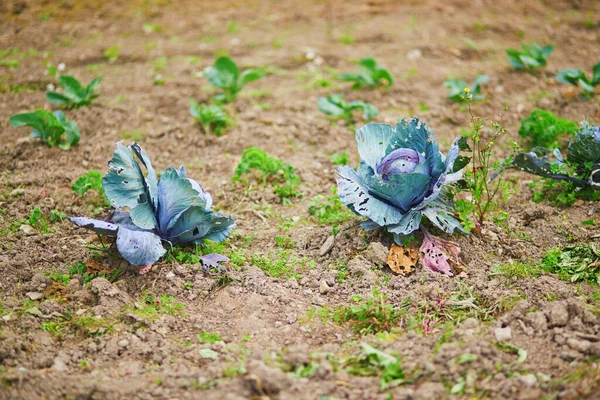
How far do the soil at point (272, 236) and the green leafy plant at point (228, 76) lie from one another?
20cm

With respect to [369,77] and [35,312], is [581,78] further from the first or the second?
[35,312]

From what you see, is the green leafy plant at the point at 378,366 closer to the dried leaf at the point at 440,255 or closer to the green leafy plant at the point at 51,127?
the dried leaf at the point at 440,255

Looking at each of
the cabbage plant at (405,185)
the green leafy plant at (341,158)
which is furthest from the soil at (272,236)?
the cabbage plant at (405,185)

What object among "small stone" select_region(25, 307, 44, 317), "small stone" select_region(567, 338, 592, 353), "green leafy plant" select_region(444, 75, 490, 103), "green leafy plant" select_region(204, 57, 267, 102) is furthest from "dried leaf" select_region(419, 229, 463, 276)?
"green leafy plant" select_region(204, 57, 267, 102)

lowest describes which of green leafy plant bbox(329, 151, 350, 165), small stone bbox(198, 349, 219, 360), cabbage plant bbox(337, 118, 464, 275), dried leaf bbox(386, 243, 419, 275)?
green leafy plant bbox(329, 151, 350, 165)

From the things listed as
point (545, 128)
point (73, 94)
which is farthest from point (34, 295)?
point (545, 128)

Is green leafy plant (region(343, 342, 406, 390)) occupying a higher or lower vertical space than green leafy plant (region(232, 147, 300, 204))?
higher

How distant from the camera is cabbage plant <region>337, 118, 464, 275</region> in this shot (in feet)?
11.0

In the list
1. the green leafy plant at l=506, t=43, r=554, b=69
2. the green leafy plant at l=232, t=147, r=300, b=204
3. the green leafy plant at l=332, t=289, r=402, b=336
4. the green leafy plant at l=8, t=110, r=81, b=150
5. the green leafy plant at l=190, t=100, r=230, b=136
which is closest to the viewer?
the green leafy plant at l=332, t=289, r=402, b=336

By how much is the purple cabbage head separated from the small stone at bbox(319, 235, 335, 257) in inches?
9.9

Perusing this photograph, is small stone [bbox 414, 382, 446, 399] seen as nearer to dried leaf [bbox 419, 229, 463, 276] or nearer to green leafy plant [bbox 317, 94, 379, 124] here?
dried leaf [bbox 419, 229, 463, 276]

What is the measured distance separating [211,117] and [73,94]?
1257 mm

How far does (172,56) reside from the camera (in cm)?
633

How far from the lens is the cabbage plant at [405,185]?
334 centimetres
